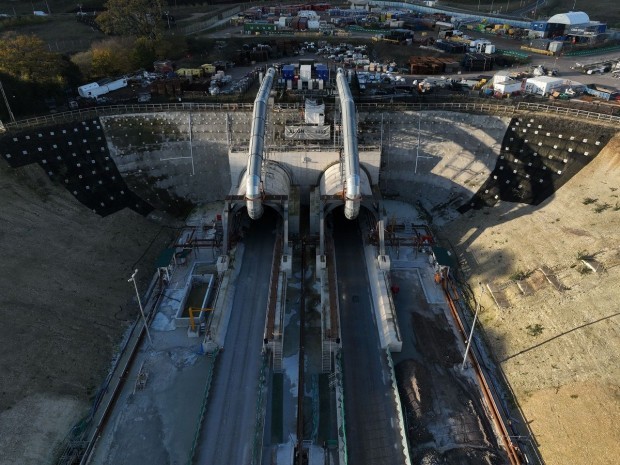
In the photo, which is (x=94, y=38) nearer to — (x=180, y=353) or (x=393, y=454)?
(x=180, y=353)

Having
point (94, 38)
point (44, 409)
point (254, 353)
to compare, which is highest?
point (94, 38)

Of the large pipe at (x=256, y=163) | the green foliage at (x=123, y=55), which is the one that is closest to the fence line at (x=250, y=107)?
the large pipe at (x=256, y=163)

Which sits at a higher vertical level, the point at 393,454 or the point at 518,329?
the point at 518,329

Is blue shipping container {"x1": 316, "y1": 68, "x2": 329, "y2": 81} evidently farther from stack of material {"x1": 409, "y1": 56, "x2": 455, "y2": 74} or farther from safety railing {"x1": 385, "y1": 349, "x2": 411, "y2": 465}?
safety railing {"x1": 385, "y1": 349, "x2": 411, "y2": 465}

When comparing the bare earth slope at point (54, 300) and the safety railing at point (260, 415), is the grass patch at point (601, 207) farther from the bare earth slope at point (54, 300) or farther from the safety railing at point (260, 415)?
the bare earth slope at point (54, 300)

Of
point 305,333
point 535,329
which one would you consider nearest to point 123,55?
point 305,333

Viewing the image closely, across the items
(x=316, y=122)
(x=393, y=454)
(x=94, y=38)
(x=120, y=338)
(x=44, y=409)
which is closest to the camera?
(x=393, y=454)

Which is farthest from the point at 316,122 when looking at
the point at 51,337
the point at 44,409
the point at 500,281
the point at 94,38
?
the point at 94,38
